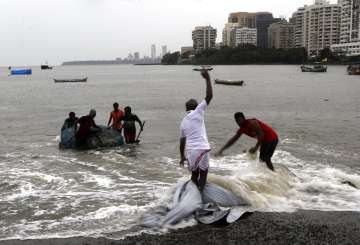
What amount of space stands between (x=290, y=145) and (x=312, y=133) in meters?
3.97

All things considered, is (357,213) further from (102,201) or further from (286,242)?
(102,201)

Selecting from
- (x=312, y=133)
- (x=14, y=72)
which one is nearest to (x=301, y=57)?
(x=14, y=72)

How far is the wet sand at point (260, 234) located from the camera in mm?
6777

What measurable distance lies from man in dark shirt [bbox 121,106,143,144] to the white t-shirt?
783 centimetres

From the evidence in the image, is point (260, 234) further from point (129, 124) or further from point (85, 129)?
point (129, 124)

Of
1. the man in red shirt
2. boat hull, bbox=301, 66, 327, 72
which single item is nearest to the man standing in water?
the man in red shirt

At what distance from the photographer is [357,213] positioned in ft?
26.1

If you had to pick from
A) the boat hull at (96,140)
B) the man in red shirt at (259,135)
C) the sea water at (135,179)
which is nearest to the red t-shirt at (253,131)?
the man in red shirt at (259,135)

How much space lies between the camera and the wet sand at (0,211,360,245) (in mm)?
6777

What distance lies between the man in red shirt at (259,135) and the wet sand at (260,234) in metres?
1.88

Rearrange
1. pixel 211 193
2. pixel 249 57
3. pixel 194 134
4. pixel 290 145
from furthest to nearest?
pixel 249 57
pixel 290 145
pixel 211 193
pixel 194 134

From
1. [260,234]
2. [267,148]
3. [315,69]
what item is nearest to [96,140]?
[267,148]

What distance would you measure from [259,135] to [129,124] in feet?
24.6

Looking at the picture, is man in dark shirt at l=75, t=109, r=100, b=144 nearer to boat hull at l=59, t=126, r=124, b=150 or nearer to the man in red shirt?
boat hull at l=59, t=126, r=124, b=150
